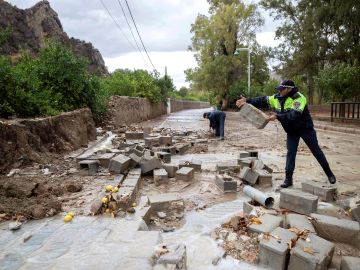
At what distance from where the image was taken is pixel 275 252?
2.91 metres

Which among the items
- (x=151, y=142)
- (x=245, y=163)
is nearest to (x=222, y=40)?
(x=151, y=142)

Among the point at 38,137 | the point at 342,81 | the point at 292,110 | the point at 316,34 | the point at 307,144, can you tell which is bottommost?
the point at 38,137

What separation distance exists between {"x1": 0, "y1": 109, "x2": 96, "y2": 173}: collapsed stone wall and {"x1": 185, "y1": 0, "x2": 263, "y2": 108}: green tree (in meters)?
28.7

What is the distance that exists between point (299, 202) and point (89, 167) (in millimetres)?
3710

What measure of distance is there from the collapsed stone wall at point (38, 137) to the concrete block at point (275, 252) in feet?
15.7

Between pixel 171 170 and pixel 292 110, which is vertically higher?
pixel 292 110

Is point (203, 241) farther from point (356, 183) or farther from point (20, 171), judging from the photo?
point (20, 171)

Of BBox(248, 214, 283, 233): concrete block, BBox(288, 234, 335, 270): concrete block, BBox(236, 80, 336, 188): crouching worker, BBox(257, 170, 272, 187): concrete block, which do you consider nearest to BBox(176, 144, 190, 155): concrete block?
BBox(257, 170, 272, 187): concrete block

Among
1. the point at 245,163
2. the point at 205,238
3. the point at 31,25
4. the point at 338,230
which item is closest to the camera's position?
the point at 338,230

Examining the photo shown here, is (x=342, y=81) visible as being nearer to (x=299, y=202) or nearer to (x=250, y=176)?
(x=250, y=176)

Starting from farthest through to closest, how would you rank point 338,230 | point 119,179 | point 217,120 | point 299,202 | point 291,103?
1. point 217,120
2. point 119,179
3. point 291,103
4. point 299,202
5. point 338,230

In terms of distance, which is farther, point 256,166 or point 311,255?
point 256,166

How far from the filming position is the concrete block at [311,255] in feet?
9.08

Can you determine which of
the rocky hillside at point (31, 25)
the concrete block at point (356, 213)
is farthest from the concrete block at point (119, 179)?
the rocky hillside at point (31, 25)
